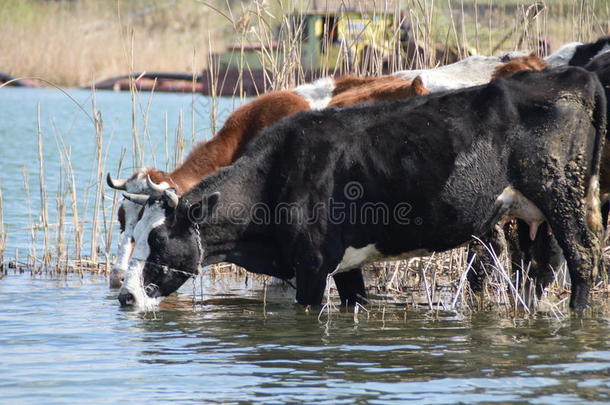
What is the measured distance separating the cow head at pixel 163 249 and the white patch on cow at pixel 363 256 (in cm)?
106

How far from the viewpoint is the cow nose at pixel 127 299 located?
27.8 ft

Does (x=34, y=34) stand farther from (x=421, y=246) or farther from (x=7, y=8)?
(x=421, y=246)

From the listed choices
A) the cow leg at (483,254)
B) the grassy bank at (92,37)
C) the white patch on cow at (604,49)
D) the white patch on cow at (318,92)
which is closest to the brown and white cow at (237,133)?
the white patch on cow at (318,92)

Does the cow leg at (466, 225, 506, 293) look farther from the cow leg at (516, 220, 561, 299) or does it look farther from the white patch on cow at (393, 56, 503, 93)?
the white patch on cow at (393, 56, 503, 93)

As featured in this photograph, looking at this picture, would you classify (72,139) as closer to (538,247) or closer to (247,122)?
(247,122)

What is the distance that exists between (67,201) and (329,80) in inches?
246

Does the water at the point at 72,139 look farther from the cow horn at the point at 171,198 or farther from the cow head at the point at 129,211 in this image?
the cow horn at the point at 171,198

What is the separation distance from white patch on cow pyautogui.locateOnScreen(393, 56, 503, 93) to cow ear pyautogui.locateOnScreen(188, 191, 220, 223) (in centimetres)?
249

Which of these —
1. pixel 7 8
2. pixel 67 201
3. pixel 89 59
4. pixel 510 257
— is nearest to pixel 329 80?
pixel 510 257

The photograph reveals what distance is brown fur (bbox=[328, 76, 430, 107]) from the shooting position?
970 centimetres

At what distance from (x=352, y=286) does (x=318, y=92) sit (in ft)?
6.59

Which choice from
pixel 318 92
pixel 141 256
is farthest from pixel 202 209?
pixel 318 92

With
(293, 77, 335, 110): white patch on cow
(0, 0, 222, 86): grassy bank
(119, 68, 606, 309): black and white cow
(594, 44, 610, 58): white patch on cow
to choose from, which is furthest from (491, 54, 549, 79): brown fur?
(0, 0, 222, 86): grassy bank

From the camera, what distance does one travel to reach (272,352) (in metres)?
7.36
